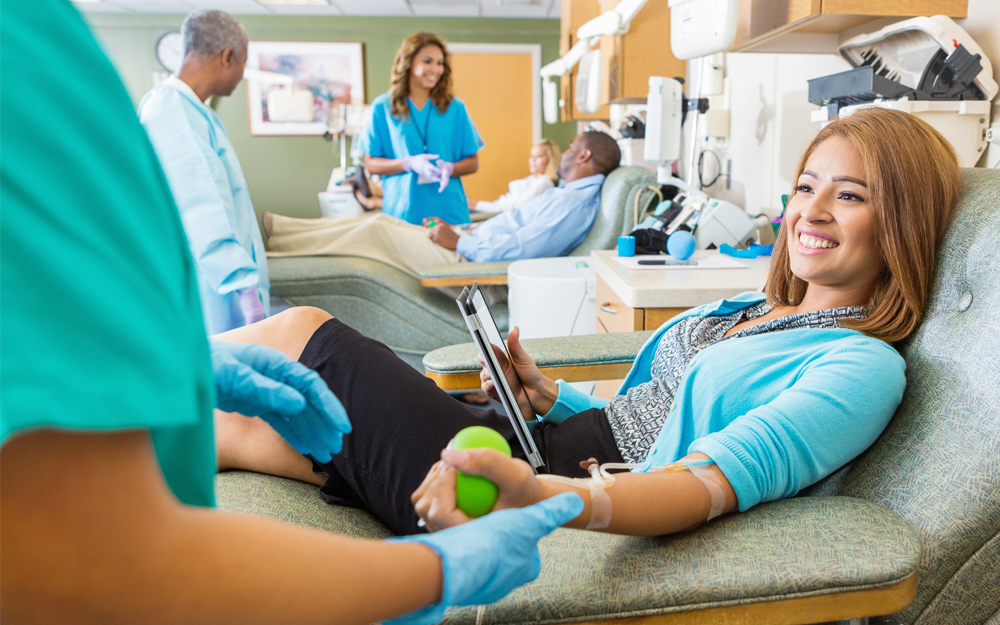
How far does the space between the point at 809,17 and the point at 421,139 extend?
2400 millimetres

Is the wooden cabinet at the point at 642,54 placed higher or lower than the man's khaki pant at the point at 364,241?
higher

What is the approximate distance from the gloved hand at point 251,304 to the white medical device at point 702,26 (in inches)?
58.5

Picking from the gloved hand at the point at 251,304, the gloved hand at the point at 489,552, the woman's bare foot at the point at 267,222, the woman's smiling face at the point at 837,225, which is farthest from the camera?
the woman's bare foot at the point at 267,222

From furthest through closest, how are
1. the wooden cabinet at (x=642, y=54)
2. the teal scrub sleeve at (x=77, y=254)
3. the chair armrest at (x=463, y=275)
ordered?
the wooden cabinet at (x=642, y=54)
the chair armrest at (x=463, y=275)
the teal scrub sleeve at (x=77, y=254)

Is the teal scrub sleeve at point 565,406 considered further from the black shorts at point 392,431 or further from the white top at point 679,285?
the white top at point 679,285

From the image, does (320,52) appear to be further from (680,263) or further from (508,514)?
(508,514)

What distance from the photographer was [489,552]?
49 cm

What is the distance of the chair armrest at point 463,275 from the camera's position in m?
2.66

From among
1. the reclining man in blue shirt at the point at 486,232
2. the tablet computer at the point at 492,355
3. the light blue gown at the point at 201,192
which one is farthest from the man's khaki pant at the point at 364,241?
the tablet computer at the point at 492,355

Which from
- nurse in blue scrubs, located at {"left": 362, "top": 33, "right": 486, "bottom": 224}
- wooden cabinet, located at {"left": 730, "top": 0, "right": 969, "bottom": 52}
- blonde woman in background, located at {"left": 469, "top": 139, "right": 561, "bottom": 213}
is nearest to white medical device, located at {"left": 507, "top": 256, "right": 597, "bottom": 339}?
wooden cabinet, located at {"left": 730, "top": 0, "right": 969, "bottom": 52}

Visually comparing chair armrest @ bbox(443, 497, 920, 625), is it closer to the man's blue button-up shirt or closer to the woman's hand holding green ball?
the woman's hand holding green ball

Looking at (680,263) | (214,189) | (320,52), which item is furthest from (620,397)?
(320,52)

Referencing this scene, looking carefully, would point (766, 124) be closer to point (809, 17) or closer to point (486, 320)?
point (809, 17)

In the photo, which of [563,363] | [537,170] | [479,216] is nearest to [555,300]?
[563,363]
